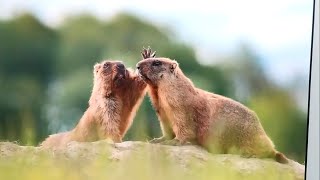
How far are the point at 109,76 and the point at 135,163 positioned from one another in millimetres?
278

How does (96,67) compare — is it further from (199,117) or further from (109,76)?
(199,117)

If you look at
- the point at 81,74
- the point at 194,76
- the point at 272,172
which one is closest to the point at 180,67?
the point at 194,76

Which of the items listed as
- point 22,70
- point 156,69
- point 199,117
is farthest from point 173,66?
point 22,70

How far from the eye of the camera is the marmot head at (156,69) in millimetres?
1854

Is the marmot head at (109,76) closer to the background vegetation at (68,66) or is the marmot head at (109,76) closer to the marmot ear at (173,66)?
the background vegetation at (68,66)

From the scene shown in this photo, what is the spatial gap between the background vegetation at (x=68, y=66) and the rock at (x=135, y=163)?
42 mm

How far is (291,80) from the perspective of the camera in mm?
1881

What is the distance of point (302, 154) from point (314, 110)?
0.14 metres

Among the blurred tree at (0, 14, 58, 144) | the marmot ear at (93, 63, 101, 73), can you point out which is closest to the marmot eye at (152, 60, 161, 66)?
the marmot ear at (93, 63, 101, 73)

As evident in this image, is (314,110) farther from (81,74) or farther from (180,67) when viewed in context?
(81,74)

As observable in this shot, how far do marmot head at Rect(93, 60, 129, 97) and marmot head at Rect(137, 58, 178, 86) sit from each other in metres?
0.05

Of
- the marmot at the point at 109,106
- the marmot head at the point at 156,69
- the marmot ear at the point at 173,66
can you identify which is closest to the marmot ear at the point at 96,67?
the marmot at the point at 109,106

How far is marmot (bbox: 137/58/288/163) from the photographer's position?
187 cm

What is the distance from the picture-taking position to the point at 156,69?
73.5 inches
